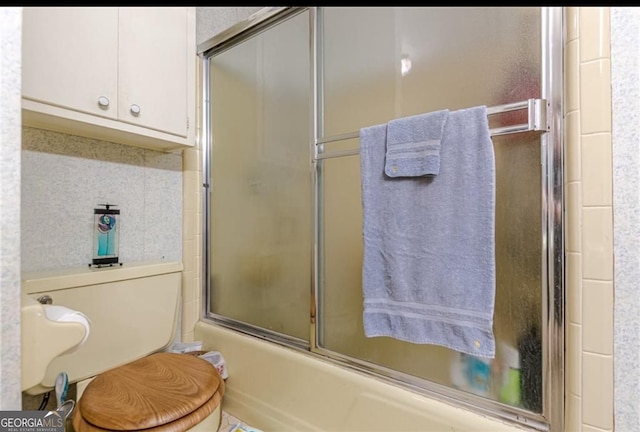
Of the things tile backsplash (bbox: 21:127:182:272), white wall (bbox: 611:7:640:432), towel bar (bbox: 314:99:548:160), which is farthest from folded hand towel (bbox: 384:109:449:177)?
tile backsplash (bbox: 21:127:182:272)

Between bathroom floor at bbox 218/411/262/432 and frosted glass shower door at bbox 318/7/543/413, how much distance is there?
0.39 metres

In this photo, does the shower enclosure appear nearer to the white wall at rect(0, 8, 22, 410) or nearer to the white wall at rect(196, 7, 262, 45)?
the white wall at rect(196, 7, 262, 45)

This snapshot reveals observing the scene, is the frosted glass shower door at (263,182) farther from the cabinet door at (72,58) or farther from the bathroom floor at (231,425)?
the cabinet door at (72,58)

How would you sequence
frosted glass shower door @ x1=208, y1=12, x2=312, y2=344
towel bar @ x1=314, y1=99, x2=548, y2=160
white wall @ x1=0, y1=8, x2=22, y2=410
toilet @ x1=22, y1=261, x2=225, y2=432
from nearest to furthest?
1. white wall @ x1=0, y1=8, x2=22, y2=410
2. towel bar @ x1=314, y1=99, x2=548, y2=160
3. toilet @ x1=22, y1=261, x2=225, y2=432
4. frosted glass shower door @ x1=208, y1=12, x2=312, y2=344

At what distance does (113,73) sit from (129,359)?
38.5 inches

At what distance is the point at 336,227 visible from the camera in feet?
3.60

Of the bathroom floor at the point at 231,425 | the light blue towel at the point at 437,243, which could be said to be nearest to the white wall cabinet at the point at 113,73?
the light blue towel at the point at 437,243

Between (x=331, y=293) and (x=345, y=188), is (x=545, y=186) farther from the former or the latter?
(x=331, y=293)

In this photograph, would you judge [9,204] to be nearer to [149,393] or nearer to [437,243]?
[149,393]

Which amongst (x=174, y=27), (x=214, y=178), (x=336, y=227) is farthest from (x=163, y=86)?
(x=336, y=227)

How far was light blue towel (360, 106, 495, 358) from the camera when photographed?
2.49 ft

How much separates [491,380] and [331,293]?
1.70 feet

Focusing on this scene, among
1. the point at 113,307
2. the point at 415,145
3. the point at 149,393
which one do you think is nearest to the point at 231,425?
the point at 149,393

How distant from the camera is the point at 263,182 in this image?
1.31 m
